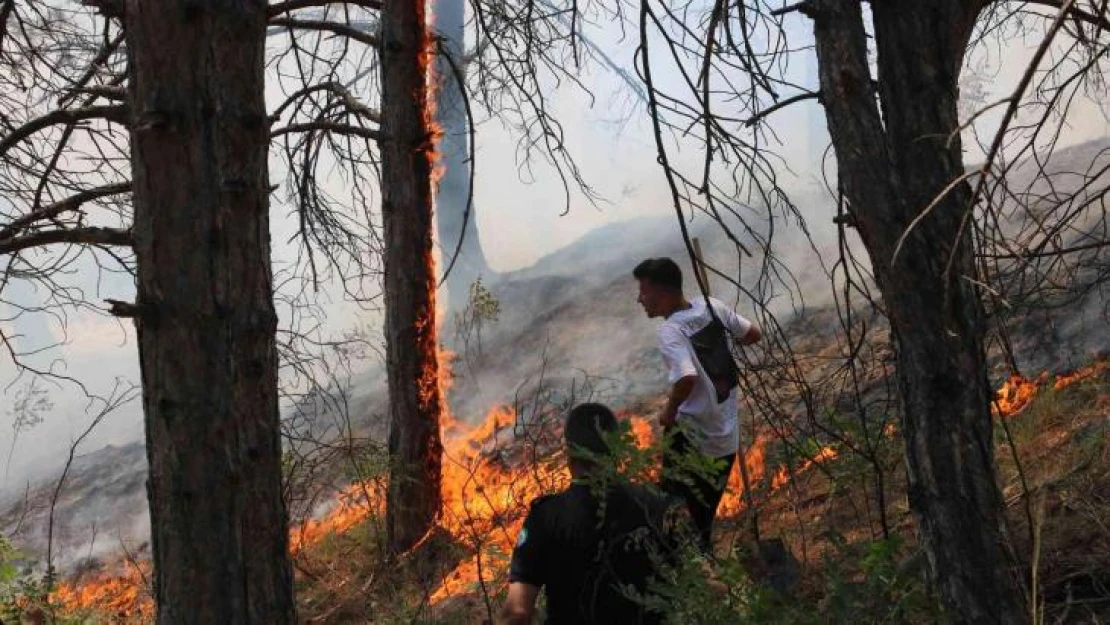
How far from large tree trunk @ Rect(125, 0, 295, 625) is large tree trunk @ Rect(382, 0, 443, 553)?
4442mm

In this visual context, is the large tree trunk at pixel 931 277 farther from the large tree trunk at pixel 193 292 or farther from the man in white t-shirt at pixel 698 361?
the man in white t-shirt at pixel 698 361

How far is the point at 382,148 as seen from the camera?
795 cm

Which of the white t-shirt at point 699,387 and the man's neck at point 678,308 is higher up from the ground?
the man's neck at point 678,308

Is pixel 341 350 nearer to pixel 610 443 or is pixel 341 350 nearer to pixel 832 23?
pixel 610 443

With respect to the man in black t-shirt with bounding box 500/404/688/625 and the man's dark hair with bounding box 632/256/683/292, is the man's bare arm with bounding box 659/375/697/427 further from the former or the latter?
the man in black t-shirt with bounding box 500/404/688/625

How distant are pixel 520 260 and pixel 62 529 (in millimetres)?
13556

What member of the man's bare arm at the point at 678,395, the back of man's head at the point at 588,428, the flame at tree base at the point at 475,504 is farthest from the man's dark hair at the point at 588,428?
the flame at tree base at the point at 475,504

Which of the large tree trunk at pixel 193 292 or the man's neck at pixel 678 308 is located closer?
the large tree trunk at pixel 193 292

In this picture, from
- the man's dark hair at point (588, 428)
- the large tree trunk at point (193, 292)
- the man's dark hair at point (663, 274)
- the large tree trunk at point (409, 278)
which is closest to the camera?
the large tree trunk at point (193, 292)

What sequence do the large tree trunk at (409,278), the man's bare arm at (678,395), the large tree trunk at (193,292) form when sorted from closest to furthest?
the large tree trunk at (193,292) → the man's bare arm at (678,395) → the large tree trunk at (409,278)

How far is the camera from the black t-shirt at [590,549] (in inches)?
131

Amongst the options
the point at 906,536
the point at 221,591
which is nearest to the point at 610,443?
the point at 221,591

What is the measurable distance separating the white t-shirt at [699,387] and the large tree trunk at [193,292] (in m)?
2.25

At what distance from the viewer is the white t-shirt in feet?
16.0
